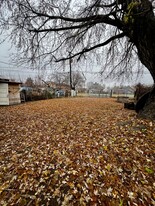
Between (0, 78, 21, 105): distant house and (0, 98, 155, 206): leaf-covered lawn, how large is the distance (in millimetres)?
8355

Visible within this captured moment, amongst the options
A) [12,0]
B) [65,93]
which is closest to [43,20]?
[12,0]

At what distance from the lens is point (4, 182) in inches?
84.4

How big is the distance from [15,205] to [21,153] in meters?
1.35

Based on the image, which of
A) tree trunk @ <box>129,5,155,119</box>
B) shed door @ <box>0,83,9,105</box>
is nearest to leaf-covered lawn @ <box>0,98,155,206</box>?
tree trunk @ <box>129,5,155,119</box>

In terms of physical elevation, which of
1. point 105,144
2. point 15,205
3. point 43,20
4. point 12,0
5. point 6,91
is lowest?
point 15,205

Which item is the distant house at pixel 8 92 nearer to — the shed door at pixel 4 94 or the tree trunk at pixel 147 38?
the shed door at pixel 4 94

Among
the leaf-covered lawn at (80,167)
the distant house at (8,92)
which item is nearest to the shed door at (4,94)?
the distant house at (8,92)

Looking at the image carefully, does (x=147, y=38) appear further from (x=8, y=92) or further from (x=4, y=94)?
(x=8, y=92)

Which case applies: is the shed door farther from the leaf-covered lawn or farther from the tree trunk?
the tree trunk

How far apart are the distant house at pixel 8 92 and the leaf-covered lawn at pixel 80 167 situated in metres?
8.35

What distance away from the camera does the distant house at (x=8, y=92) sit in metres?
11.1

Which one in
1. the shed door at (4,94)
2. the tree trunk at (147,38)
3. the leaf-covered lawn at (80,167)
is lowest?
the leaf-covered lawn at (80,167)

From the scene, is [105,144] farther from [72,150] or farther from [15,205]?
[15,205]

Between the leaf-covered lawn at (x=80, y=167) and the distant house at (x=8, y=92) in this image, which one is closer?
the leaf-covered lawn at (x=80, y=167)
